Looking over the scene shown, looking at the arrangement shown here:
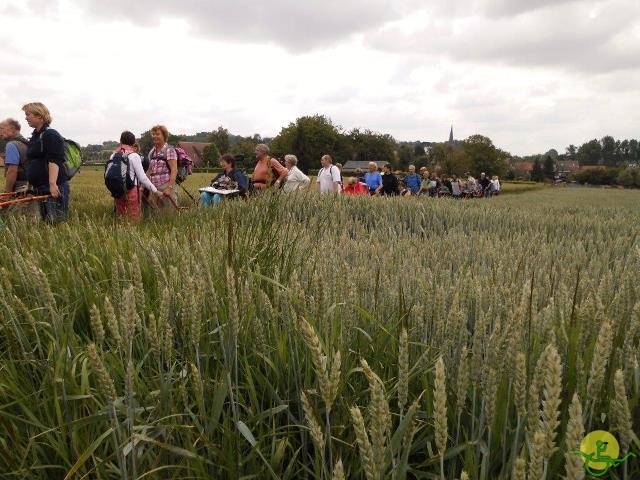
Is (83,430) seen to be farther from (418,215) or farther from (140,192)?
(140,192)

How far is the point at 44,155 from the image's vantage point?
5.82 m

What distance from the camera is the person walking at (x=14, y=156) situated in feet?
19.7

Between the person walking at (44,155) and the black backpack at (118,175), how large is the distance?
2.94 feet

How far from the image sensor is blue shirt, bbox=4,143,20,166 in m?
5.99

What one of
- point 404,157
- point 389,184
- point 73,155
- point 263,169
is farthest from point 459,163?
point 73,155

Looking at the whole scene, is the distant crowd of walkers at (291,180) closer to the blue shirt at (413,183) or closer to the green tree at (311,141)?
the blue shirt at (413,183)

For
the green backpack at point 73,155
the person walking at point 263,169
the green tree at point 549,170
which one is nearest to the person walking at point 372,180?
the person walking at point 263,169

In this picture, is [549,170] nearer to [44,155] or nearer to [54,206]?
[54,206]

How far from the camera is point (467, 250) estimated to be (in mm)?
3682

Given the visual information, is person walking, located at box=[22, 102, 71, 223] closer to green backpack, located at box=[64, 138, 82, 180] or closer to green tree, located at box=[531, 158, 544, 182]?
green backpack, located at box=[64, 138, 82, 180]

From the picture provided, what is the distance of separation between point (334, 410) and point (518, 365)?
69 centimetres

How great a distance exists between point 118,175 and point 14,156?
4.13 ft

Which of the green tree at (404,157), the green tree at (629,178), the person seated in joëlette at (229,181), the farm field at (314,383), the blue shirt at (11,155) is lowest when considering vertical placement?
the farm field at (314,383)

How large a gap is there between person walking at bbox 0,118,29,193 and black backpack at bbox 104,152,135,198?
3.37ft
